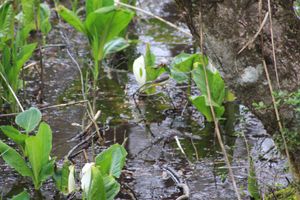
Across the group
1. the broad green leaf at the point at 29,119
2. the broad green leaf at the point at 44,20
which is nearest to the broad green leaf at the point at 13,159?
the broad green leaf at the point at 29,119

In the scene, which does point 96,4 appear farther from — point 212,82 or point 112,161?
point 112,161

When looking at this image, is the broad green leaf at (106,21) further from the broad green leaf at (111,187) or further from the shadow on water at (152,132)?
the broad green leaf at (111,187)

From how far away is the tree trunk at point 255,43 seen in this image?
2.30m

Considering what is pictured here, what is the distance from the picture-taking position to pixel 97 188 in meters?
2.26

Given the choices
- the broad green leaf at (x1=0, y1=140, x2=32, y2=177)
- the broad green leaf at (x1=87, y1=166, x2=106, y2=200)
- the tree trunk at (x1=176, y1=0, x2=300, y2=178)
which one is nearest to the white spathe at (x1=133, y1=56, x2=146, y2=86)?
the broad green leaf at (x1=0, y1=140, x2=32, y2=177)

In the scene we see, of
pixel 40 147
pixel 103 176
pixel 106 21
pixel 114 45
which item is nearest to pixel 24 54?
pixel 106 21

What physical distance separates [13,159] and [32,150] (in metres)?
0.10

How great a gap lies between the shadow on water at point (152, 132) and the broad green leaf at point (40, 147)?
7.2 inches

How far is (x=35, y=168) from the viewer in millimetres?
2682

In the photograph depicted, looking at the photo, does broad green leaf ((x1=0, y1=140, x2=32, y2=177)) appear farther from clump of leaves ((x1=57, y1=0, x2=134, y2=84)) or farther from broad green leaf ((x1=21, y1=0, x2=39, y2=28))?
broad green leaf ((x1=21, y1=0, x2=39, y2=28))

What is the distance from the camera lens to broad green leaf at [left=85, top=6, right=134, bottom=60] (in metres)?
3.30

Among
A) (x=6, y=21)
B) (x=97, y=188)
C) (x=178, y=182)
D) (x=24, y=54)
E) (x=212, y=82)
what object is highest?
(x=6, y=21)

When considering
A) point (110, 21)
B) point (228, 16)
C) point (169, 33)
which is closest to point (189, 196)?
point (228, 16)

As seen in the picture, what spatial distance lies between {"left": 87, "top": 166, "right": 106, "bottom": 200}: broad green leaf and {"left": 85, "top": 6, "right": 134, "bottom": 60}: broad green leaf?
4.00 ft
